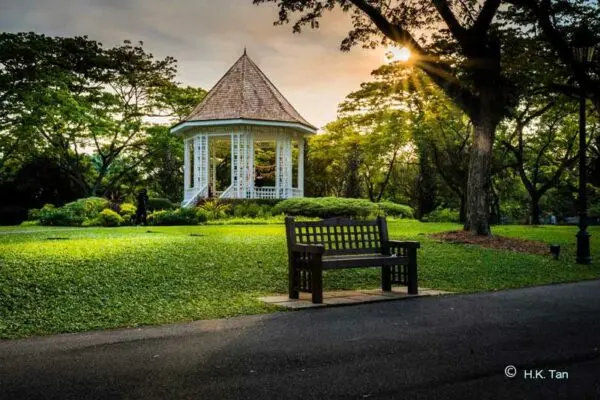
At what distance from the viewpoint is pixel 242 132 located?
3025cm

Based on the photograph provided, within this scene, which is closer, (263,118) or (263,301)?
(263,301)

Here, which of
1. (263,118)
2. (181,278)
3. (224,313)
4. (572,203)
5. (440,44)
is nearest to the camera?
(224,313)

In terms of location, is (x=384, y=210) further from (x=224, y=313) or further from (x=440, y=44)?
(x=224, y=313)

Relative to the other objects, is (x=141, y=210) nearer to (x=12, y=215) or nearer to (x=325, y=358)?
(x=12, y=215)

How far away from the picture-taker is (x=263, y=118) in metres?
30.0

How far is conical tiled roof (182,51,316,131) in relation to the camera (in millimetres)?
30344

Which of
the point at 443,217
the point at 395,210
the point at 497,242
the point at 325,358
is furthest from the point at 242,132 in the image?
the point at 325,358

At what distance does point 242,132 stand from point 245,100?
2207mm

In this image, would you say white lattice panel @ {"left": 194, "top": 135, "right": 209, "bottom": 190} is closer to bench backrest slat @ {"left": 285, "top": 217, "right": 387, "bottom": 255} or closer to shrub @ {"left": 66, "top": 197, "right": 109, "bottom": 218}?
shrub @ {"left": 66, "top": 197, "right": 109, "bottom": 218}

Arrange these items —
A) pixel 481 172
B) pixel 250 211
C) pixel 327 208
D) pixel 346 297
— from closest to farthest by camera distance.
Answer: pixel 346 297 < pixel 481 172 < pixel 327 208 < pixel 250 211

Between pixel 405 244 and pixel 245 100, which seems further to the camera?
pixel 245 100

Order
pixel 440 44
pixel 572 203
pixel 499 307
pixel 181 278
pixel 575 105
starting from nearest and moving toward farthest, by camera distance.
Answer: pixel 499 307, pixel 181 278, pixel 440 44, pixel 575 105, pixel 572 203

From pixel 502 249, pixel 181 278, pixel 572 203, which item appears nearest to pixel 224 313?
pixel 181 278

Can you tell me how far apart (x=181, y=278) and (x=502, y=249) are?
935cm
